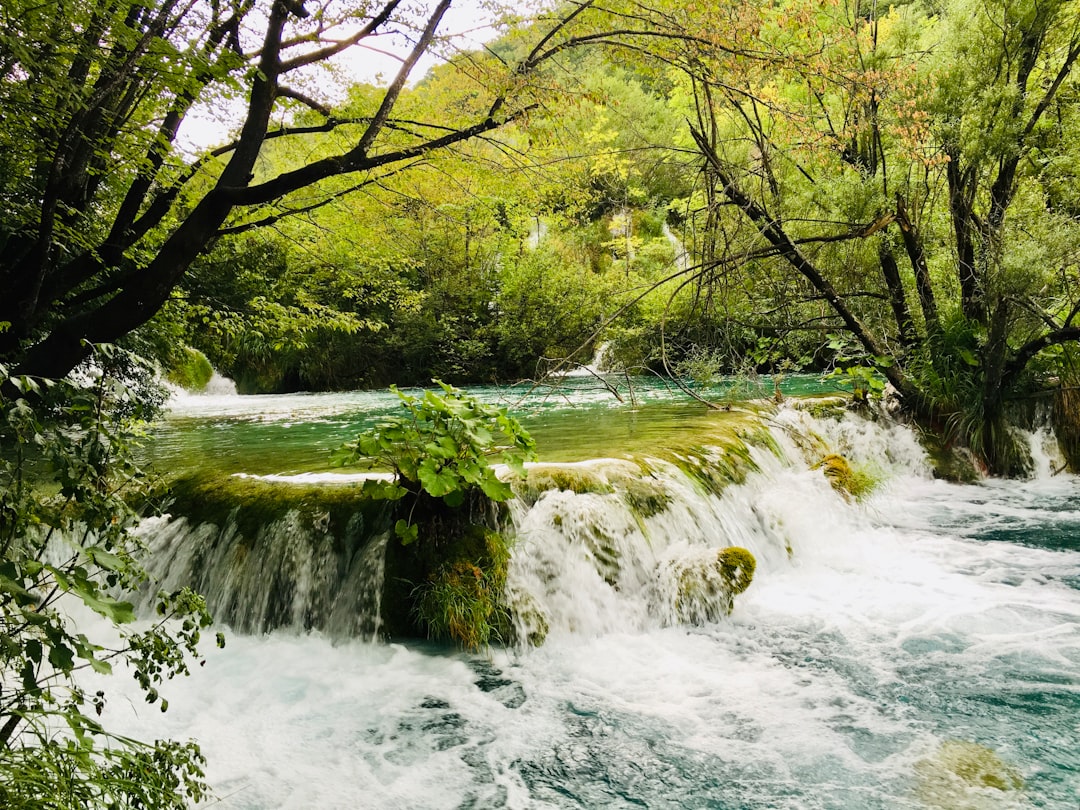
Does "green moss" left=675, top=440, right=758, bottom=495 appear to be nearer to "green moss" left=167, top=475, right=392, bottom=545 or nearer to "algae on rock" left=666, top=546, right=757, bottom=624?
"algae on rock" left=666, top=546, right=757, bottom=624

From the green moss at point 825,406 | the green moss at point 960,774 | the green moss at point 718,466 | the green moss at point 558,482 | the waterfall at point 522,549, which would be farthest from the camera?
the green moss at point 825,406

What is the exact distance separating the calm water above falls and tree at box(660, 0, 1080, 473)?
9.91ft

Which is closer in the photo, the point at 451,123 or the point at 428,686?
the point at 428,686

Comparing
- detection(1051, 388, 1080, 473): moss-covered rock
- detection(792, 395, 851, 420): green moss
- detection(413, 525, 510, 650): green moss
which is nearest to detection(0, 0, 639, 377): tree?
detection(413, 525, 510, 650): green moss

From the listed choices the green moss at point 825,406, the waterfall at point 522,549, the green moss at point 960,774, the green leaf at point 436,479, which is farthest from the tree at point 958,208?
the green moss at point 960,774

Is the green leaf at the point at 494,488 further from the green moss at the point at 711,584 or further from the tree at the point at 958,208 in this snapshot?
the tree at the point at 958,208

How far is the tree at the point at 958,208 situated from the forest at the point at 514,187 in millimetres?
41

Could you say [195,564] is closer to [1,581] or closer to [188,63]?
[188,63]

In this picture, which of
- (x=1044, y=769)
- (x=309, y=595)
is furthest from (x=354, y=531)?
(x=1044, y=769)

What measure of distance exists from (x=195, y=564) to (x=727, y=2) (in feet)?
19.3

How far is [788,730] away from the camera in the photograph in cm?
352

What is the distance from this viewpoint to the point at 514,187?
729 centimetres

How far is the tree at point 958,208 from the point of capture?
295 inches

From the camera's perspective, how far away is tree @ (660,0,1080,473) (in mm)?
7496
